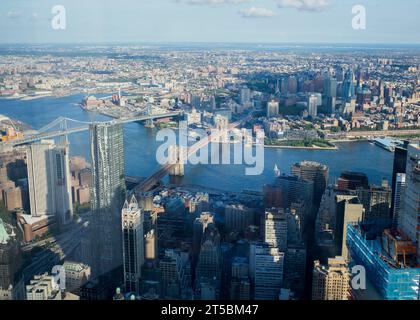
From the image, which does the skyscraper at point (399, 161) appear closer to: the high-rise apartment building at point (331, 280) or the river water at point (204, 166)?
the river water at point (204, 166)

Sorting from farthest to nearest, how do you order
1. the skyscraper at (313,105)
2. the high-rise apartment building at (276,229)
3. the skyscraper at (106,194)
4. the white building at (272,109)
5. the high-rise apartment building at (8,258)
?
the skyscraper at (313,105)
the white building at (272,109)
the high-rise apartment building at (276,229)
the skyscraper at (106,194)
the high-rise apartment building at (8,258)

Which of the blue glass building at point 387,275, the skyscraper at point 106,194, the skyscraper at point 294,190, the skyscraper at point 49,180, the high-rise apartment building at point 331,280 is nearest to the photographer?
the blue glass building at point 387,275

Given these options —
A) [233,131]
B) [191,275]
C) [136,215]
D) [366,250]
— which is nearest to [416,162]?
[366,250]

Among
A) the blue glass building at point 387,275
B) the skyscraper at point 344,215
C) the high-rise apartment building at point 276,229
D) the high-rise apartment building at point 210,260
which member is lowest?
the high-rise apartment building at point 210,260

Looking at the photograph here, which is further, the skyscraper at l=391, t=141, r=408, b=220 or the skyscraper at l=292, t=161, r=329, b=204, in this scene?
the skyscraper at l=292, t=161, r=329, b=204

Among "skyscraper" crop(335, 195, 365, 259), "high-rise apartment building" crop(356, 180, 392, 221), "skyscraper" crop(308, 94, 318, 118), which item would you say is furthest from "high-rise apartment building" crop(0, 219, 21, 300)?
"skyscraper" crop(308, 94, 318, 118)

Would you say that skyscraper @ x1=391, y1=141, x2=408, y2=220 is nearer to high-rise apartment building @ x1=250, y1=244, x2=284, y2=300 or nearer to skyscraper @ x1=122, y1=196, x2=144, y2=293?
high-rise apartment building @ x1=250, y1=244, x2=284, y2=300

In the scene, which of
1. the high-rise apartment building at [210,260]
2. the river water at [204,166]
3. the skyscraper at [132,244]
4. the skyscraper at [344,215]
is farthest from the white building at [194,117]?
the skyscraper at [132,244]
